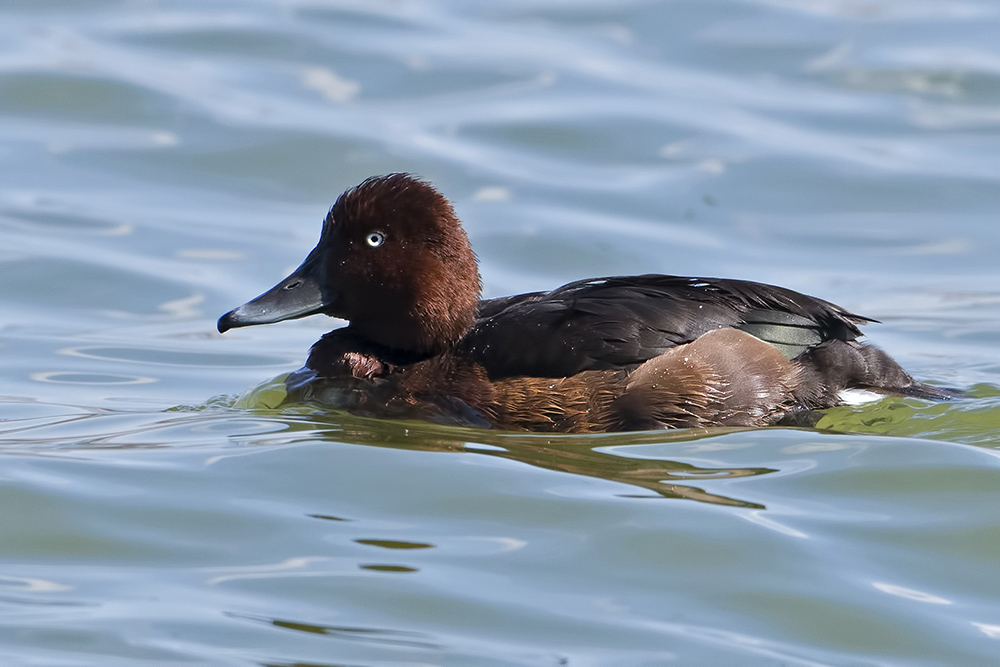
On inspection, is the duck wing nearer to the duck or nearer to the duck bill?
the duck

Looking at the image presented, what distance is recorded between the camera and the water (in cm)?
425

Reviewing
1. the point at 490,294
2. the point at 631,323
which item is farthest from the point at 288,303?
the point at 490,294

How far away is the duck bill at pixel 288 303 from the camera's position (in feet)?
21.0

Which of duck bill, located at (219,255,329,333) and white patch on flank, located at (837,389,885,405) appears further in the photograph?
duck bill, located at (219,255,329,333)

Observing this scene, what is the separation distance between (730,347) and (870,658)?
6.80 feet

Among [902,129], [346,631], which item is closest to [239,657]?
[346,631]

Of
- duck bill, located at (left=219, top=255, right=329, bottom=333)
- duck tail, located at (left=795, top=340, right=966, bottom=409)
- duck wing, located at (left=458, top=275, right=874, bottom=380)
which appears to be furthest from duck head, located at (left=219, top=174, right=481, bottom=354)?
duck tail, located at (left=795, top=340, right=966, bottom=409)

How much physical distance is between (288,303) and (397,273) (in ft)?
1.70

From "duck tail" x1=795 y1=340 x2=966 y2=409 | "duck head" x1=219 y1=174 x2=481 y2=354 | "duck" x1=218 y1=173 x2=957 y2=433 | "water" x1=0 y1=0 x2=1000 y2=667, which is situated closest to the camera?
"water" x1=0 y1=0 x2=1000 y2=667

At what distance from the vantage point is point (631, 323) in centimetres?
589

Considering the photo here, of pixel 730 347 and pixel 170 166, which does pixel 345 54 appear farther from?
pixel 730 347

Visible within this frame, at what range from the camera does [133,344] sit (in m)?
8.46

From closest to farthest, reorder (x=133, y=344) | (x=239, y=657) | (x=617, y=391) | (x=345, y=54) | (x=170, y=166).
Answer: (x=239, y=657) → (x=617, y=391) → (x=133, y=344) → (x=170, y=166) → (x=345, y=54)

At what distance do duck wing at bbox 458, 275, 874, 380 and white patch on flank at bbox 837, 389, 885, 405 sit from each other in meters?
0.23
